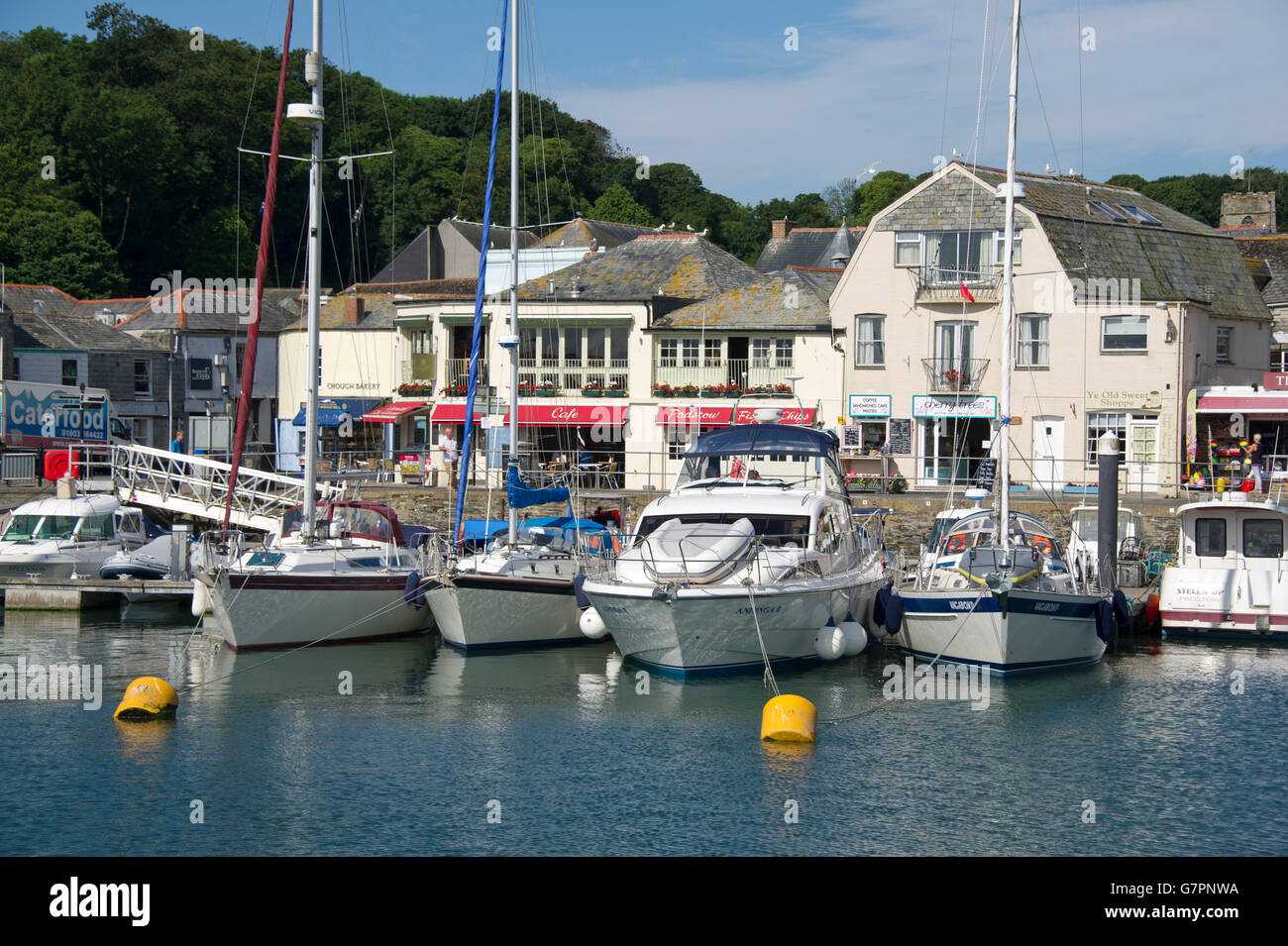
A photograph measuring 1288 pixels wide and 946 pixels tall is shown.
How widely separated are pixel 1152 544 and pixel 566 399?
67.4 ft

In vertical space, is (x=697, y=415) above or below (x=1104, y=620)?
above

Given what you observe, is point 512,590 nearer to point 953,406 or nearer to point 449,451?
point 449,451

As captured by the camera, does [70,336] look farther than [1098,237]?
Yes

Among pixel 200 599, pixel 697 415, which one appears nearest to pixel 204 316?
pixel 697 415

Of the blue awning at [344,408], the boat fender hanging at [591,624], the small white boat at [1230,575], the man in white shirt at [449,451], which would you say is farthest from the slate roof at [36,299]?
the small white boat at [1230,575]

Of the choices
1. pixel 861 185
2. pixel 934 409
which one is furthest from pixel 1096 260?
pixel 861 185

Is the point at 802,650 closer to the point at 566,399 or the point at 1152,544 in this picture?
the point at 1152,544

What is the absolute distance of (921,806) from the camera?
16750 millimetres

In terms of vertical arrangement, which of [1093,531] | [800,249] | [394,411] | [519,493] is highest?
[800,249]

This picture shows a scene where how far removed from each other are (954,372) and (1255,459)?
9.44m

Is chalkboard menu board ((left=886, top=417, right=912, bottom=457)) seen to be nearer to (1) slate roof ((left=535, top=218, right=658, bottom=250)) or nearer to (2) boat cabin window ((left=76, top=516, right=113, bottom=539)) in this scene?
(1) slate roof ((left=535, top=218, right=658, bottom=250))

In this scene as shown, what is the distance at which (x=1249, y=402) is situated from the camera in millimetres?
40594

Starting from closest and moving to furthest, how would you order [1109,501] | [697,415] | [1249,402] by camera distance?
[1109,501] → [1249,402] → [697,415]
